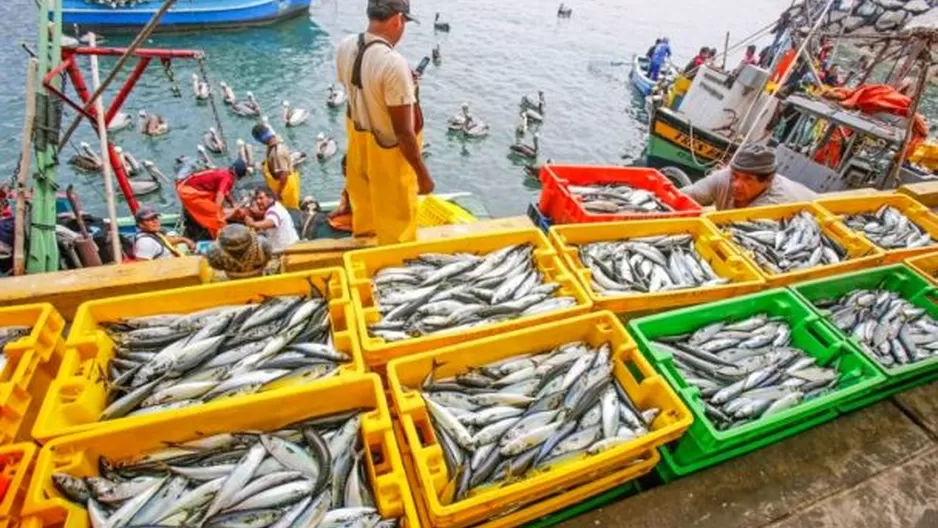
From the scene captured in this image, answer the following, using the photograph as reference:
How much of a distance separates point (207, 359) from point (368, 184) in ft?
7.22

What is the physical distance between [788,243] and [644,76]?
2586cm

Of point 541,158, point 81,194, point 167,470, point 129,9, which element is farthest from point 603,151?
point 129,9

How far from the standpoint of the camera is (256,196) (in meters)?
9.65

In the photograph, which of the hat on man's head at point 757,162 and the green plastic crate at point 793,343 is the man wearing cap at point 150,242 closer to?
the green plastic crate at point 793,343

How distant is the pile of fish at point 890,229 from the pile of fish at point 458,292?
10.8ft

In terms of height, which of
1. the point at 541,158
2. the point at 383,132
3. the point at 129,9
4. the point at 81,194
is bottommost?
the point at 81,194

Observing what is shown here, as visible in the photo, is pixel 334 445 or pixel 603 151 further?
Result: pixel 603 151

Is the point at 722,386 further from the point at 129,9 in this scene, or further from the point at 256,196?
the point at 129,9

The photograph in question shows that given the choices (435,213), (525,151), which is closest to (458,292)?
(435,213)

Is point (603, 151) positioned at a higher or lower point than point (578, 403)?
lower

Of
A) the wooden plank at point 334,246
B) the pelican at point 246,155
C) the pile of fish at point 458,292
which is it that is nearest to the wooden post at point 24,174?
the wooden plank at point 334,246

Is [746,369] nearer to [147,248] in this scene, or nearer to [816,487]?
[816,487]

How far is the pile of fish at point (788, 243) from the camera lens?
12.8 ft

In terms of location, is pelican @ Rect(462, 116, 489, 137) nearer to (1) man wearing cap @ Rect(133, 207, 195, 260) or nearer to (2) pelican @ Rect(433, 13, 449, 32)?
(2) pelican @ Rect(433, 13, 449, 32)
